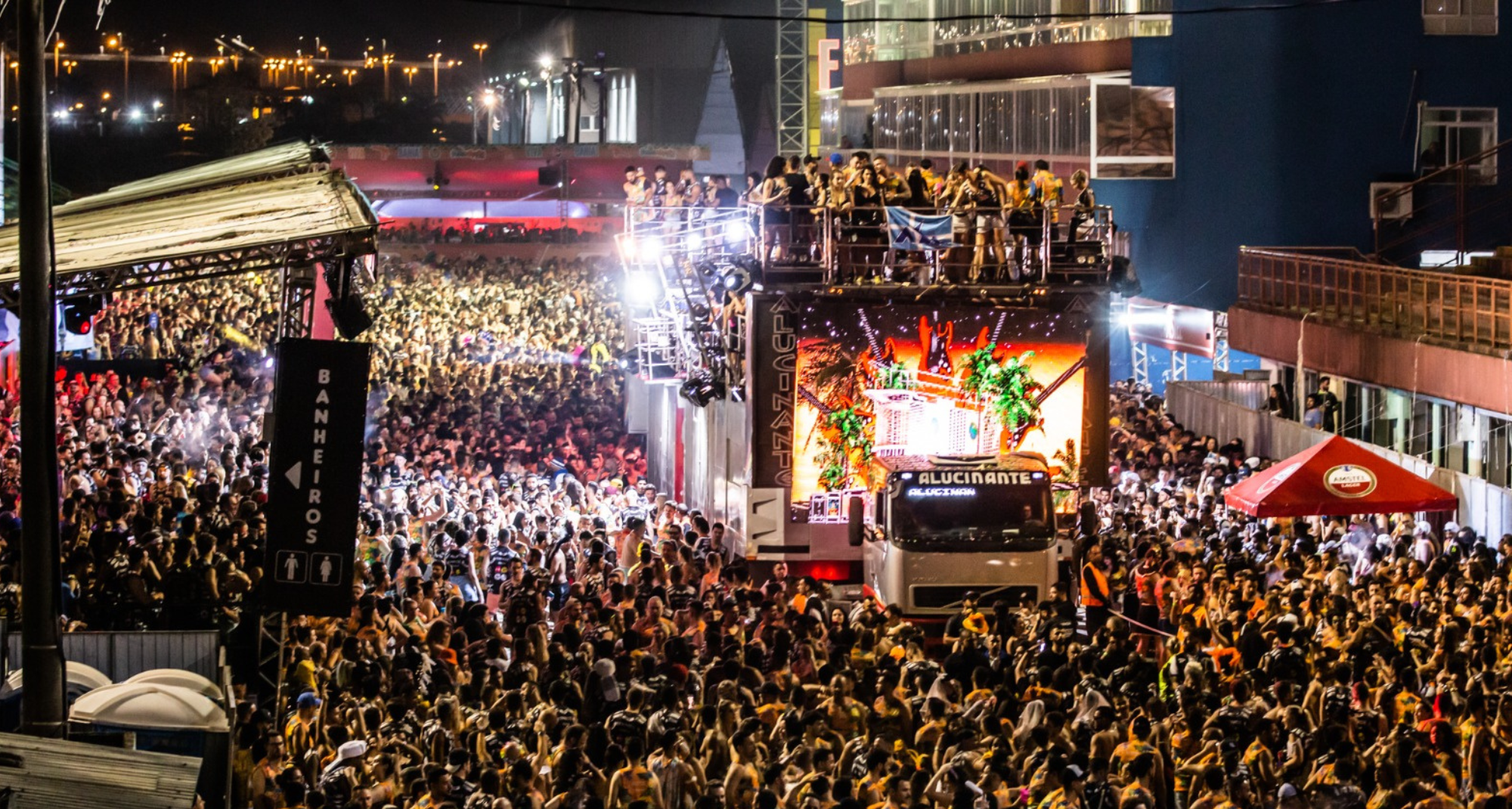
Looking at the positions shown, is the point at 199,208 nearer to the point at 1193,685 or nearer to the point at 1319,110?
the point at 1193,685

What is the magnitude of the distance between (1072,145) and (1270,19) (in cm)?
517

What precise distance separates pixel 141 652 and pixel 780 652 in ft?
15.5

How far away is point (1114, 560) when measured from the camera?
20.5 meters

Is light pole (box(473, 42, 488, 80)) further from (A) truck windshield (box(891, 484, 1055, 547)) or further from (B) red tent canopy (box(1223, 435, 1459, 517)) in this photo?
(B) red tent canopy (box(1223, 435, 1459, 517))

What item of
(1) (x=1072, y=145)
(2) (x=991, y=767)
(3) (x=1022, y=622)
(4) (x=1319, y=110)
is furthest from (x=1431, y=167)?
(2) (x=991, y=767)

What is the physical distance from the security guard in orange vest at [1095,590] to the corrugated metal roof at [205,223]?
7674 millimetres

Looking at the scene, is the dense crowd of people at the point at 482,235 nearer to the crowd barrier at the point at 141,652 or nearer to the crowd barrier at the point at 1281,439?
the crowd barrier at the point at 1281,439

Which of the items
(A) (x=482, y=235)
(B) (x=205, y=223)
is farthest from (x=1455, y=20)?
(A) (x=482, y=235)


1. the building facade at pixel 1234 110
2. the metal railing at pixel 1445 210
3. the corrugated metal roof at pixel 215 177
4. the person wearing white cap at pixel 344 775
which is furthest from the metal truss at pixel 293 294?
the metal railing at pixel 1445 210

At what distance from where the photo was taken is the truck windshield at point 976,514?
19.6m

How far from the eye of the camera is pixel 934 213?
22141 mm

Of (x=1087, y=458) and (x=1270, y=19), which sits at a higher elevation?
(x=1270, y=19)

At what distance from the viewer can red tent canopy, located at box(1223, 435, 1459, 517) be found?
64.2ft

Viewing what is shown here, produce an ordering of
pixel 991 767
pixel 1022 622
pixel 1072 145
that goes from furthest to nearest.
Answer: pixel 1072 145
pixel 1022 622
pixel 991 767
